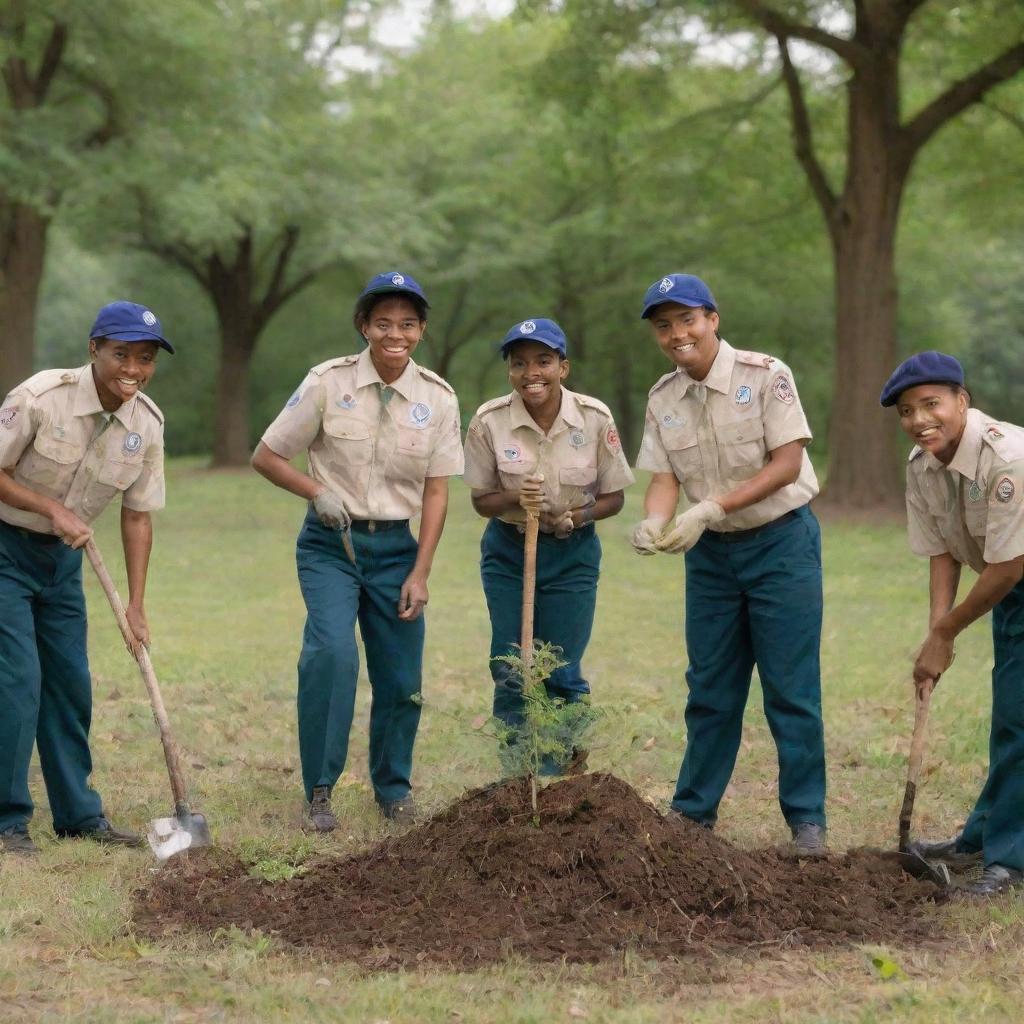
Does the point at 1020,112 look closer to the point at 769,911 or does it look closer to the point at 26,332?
the point at 26,332

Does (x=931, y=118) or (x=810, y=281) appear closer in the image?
(x=931, y=118)

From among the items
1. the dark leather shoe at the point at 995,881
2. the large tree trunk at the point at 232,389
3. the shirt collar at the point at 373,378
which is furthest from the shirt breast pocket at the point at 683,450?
the large tree trunk at the point at 232,389

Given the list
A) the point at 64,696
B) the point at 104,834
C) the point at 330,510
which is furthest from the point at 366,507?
the point at 104,834

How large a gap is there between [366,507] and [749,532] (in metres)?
1.55

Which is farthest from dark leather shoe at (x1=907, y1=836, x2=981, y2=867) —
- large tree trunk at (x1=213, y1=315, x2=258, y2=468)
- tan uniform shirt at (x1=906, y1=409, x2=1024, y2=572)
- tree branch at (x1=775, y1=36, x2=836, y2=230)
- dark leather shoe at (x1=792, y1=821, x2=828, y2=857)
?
large tree trunk at (x1=213, y1=315, x2=258, y2=468)

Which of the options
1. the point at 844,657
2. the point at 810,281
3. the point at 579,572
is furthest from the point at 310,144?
the point at 579,572

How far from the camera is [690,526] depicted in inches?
207

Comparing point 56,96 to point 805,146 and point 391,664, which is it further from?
point 391,664

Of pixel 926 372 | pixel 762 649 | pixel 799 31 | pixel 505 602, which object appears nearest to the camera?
pixel 926 372

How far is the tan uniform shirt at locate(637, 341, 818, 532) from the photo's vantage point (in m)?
5.48

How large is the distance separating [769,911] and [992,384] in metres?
37.4

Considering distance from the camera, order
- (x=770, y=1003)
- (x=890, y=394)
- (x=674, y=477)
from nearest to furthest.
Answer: (x=770, y=1003)
(x=890, y=394)
(x=674, y=477)

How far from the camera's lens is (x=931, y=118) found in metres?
17.4

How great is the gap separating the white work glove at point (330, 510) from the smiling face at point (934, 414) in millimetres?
2205
